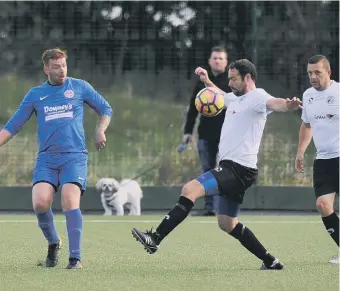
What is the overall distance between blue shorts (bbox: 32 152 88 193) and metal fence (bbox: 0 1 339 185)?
803 cm

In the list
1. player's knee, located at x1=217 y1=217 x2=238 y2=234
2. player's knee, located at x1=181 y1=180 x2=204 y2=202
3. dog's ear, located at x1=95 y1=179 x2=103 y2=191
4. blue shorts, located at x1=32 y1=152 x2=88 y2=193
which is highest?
blue shorts, located at x1=32 y1=152 x2=88 y2=193

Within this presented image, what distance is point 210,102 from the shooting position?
9.05 m

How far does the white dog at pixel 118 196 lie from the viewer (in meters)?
15.7

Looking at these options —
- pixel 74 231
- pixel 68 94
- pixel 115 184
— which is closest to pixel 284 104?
pixel 68 94

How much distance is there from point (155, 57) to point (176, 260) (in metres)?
7.95

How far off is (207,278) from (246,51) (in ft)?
29.9

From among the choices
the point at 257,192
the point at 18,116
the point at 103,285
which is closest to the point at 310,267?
the point at 103,285

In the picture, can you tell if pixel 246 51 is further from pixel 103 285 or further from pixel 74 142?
pixel 103 285

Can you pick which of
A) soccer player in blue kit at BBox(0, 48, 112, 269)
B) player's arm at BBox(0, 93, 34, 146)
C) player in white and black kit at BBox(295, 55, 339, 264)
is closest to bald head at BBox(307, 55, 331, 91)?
player in white and black kit at BBox(295, 55, 339, 264)

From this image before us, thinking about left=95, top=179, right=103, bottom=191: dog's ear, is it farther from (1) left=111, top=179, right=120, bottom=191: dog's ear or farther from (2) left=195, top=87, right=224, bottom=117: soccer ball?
(2) left=195, top=87, right=224, bottom=117: soccer ball

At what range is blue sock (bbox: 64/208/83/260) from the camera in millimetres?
8266

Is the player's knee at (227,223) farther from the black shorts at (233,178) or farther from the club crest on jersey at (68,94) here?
the club crest on jersey at (68,94)

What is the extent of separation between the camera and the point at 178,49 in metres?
16.6

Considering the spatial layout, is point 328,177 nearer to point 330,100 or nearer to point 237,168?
point 330,100
